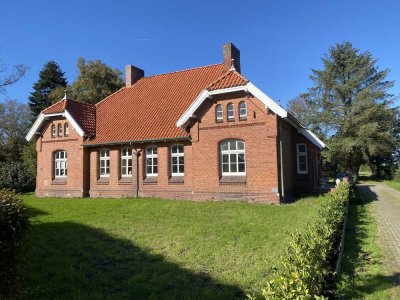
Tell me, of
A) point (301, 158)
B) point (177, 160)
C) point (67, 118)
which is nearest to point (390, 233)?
point (301, 158)

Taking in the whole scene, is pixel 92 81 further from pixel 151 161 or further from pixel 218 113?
pixel 218 113

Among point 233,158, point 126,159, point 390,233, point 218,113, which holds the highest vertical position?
point 218,113

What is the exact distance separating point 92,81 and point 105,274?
35.7 meters

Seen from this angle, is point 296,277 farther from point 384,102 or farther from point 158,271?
point 384,102

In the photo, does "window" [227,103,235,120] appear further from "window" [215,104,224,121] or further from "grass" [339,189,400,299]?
"grass" [339,189,400,299]

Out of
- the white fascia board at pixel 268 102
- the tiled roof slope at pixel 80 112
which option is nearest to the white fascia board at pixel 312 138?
the white fascia board at pixel 268 102

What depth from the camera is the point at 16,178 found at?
1247 inches

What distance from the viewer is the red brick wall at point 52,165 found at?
74.8ft

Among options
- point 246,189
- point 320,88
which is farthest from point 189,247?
point 320,88

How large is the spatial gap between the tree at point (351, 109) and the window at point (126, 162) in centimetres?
3069

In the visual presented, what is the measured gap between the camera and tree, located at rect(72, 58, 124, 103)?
130 ft

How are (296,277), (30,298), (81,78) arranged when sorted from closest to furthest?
(296,277) → (30,298) → (81,78)

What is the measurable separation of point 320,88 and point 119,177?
35993 mm

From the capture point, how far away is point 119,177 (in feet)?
71.7
